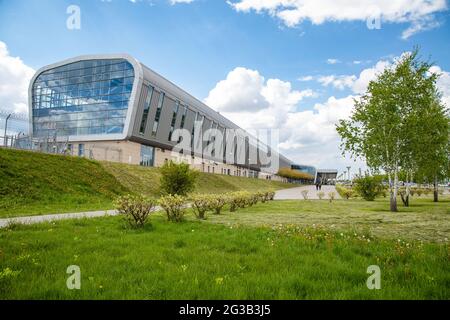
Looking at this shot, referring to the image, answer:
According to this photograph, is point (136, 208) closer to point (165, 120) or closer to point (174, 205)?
point (174, 205)

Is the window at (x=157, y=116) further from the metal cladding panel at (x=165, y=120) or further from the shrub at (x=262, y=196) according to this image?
the shrub at (x=262, y=196)

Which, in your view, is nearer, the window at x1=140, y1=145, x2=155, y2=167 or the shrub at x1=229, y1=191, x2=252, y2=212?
the shrub at x1=229, y1=191, x2=252, y2=212

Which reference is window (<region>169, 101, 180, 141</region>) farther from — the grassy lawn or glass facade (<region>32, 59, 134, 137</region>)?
the grassy lawn

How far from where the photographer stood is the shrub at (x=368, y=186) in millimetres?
31484

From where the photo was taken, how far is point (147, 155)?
53.4 meters

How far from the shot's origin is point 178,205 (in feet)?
39.7

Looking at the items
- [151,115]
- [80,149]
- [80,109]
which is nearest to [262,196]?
[151,115]

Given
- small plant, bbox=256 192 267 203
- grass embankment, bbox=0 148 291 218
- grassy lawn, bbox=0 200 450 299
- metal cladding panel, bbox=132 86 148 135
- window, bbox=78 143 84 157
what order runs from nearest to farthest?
grassy lawn, bbox=0 200 450 299
grass embankment, bbox=0 148 291 218
small plant, bbox=256 192 267 203
metal cladding panel, bbox=132 86 148 135
window, bbox=78 143 84 157

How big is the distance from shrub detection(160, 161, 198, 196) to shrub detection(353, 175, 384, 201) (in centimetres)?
1931

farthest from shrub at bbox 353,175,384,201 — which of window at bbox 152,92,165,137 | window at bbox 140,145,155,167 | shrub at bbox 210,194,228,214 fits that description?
window at bbox 152,92,165,137

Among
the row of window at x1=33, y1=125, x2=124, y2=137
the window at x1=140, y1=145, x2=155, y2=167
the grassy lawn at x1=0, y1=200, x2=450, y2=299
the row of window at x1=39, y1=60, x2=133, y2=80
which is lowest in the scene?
the grassy lawn at x1=0, y1=200, x2=450, y2=299

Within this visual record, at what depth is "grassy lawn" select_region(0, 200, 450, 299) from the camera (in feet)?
14.4
